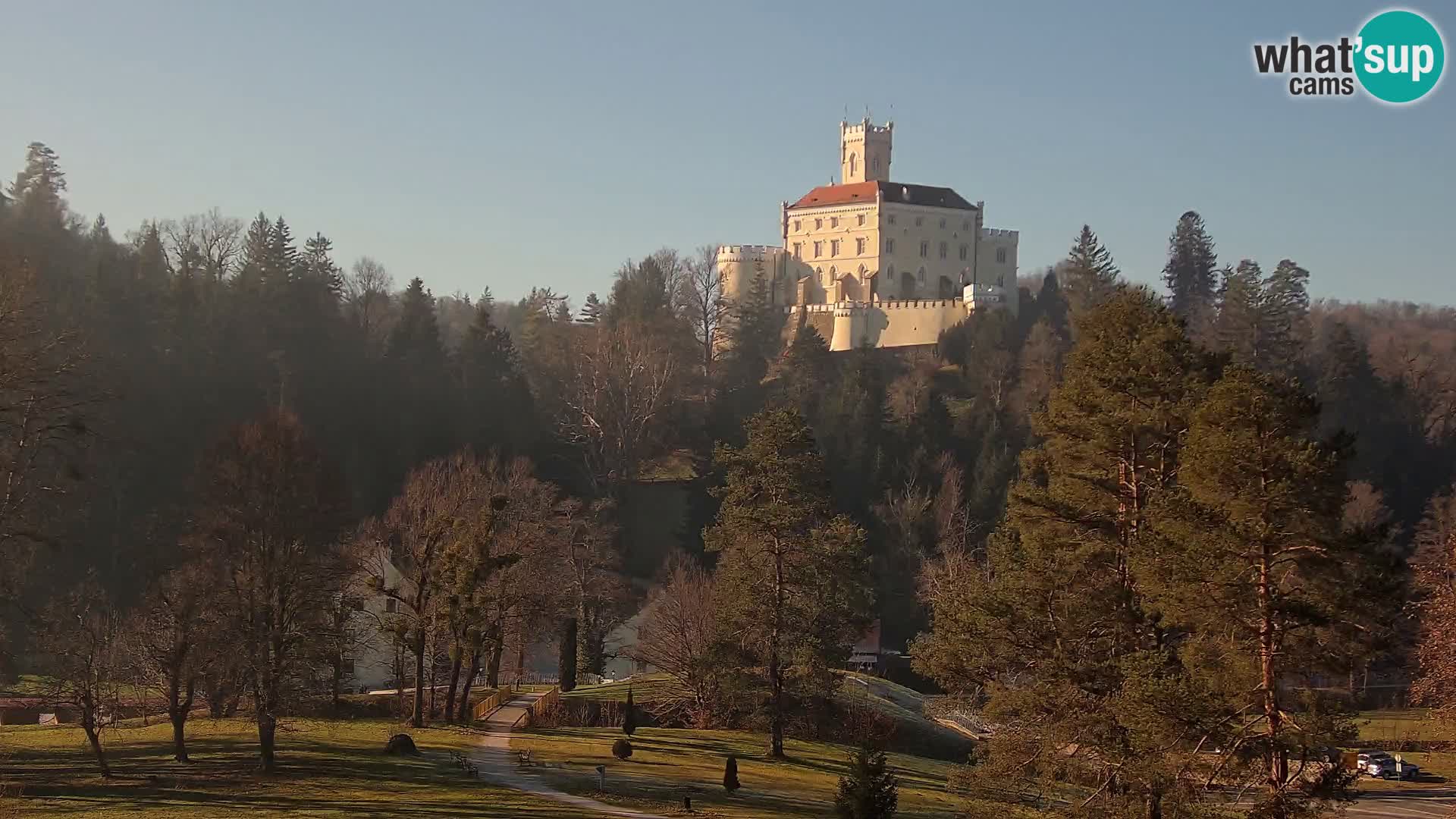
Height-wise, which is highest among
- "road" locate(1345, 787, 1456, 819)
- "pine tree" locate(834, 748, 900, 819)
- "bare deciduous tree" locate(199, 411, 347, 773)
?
"bare deciduous tree" locate(199, 411, 347, 773)

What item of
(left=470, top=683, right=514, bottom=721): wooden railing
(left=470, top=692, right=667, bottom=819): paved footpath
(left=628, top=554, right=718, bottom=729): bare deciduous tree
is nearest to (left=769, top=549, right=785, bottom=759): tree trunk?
(left=628, top=554, right=718, bottom=729): bare deciduous tree

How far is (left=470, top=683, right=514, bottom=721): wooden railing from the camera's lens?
4582 centimetres

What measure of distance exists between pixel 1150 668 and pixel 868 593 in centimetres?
2039

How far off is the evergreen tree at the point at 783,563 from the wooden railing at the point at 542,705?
26.3 feet

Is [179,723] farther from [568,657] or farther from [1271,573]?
[1271,573]

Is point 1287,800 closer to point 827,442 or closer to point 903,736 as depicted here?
point 903,736

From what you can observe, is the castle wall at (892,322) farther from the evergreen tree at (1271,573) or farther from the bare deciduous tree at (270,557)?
the evergreen tree at (1271,573)

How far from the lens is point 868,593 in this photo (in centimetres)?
4206

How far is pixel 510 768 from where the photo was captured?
112 ft

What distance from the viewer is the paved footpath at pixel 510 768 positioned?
1145 inches

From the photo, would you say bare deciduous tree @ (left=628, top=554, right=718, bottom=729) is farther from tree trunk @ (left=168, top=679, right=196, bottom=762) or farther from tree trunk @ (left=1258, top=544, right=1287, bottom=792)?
tree trunk @ (left=1258, top=544, right=1287, bottom=792)

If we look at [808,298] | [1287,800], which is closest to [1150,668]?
[1287,800]

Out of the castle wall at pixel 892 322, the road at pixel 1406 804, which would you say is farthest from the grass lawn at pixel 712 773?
the castle wall at pixel 892 322

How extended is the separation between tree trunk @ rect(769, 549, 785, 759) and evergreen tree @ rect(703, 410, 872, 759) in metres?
0.02
